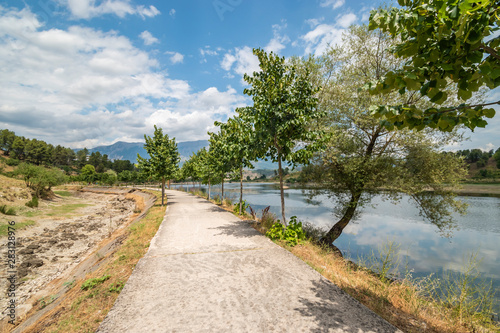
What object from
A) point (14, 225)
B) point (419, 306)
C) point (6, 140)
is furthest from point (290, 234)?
point (6, 140)

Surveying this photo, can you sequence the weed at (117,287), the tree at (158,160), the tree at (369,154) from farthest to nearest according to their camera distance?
the tree at (158,160) → the tree at (369,154) → the weed at (117,287)

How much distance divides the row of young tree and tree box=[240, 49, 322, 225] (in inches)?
1.4

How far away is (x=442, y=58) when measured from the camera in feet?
7.02

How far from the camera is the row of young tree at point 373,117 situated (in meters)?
2.15

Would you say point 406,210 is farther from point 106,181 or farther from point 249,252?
point 106,181

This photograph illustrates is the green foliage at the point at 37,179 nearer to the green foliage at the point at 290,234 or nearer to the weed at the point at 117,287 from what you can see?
the weed at the point at 117,287

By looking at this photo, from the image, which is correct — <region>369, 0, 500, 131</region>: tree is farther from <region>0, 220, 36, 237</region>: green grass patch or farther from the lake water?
<region>0, 220, 36, 237</region>: green grass patch

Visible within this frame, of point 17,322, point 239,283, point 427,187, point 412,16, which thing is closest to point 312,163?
point 427,187

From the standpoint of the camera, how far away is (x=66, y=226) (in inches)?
645

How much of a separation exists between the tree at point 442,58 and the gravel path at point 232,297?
110 inches

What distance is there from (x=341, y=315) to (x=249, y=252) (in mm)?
2947

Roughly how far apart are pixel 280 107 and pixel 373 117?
2913 mm

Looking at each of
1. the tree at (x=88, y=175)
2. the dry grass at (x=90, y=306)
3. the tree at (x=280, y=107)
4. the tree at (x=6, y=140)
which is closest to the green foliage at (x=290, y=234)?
the tree at (x=280, y=107)

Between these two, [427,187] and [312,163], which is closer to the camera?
[427,187]
